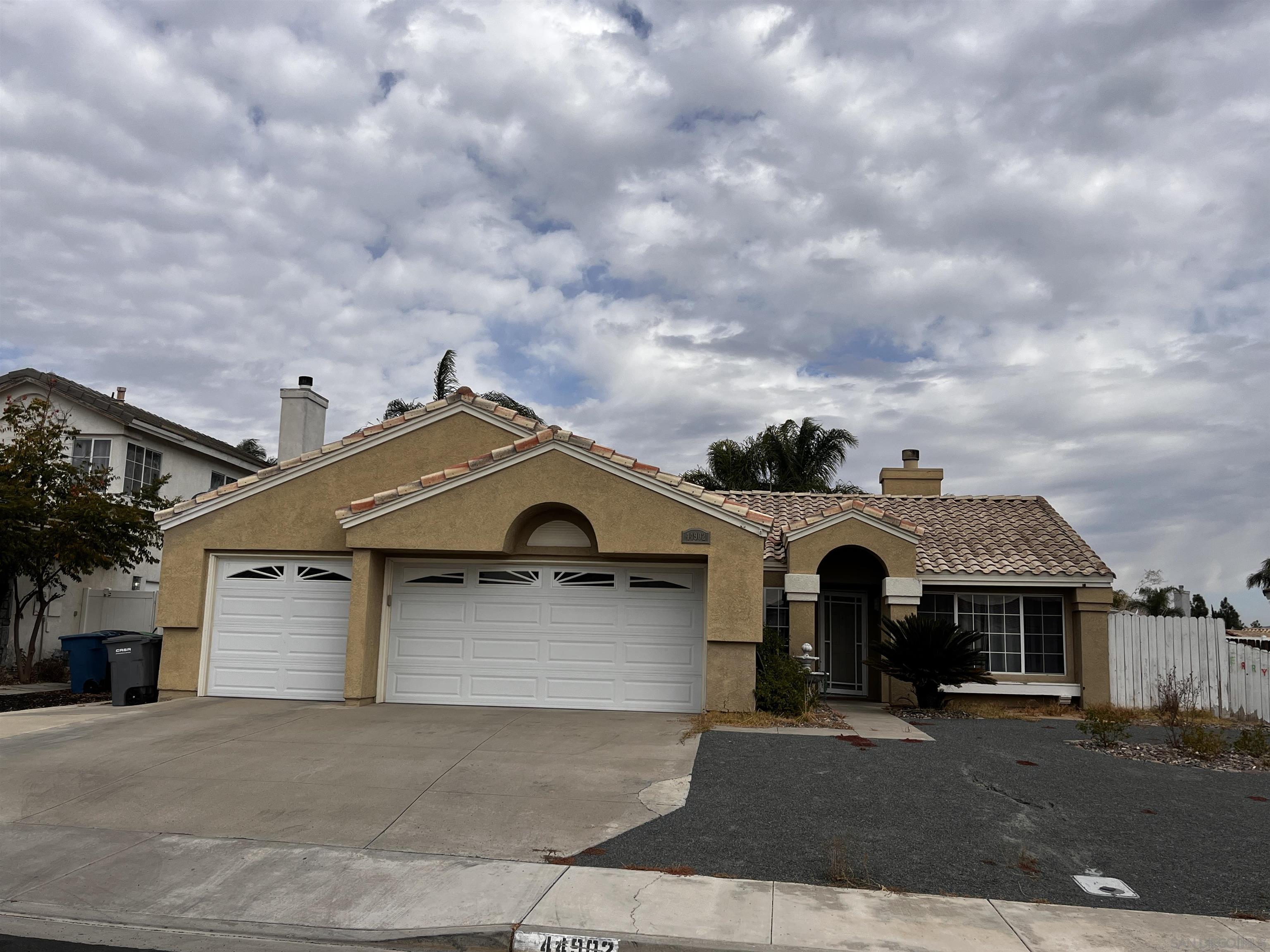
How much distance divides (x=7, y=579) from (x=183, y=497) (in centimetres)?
549

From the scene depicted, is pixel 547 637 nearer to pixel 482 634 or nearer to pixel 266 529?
pixel 482 634

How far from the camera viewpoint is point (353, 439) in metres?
15.3

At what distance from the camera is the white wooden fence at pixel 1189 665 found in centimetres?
1758

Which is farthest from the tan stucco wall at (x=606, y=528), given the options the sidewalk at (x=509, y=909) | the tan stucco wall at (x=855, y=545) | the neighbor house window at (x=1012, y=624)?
the sidewalk at (x=509, y=909)

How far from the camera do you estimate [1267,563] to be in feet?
161

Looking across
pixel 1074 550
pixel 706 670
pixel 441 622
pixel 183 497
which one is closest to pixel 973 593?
pixel 1074 550

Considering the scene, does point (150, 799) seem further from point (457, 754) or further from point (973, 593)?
point (973, 593)

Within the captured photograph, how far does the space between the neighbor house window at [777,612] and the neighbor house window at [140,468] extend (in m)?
14.6

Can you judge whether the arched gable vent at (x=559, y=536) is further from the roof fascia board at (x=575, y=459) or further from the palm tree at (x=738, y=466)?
the palm tree at (x=738, y=466)

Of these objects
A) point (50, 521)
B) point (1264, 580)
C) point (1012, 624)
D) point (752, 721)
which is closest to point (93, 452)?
point (50, 521)

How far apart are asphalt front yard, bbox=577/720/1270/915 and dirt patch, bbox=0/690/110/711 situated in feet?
36.2

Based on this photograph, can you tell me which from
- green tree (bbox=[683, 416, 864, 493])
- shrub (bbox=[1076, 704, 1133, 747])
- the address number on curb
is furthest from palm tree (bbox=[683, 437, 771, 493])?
the address number on curb

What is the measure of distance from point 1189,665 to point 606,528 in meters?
11.7

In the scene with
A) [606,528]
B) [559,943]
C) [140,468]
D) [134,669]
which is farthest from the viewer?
[140,468]
